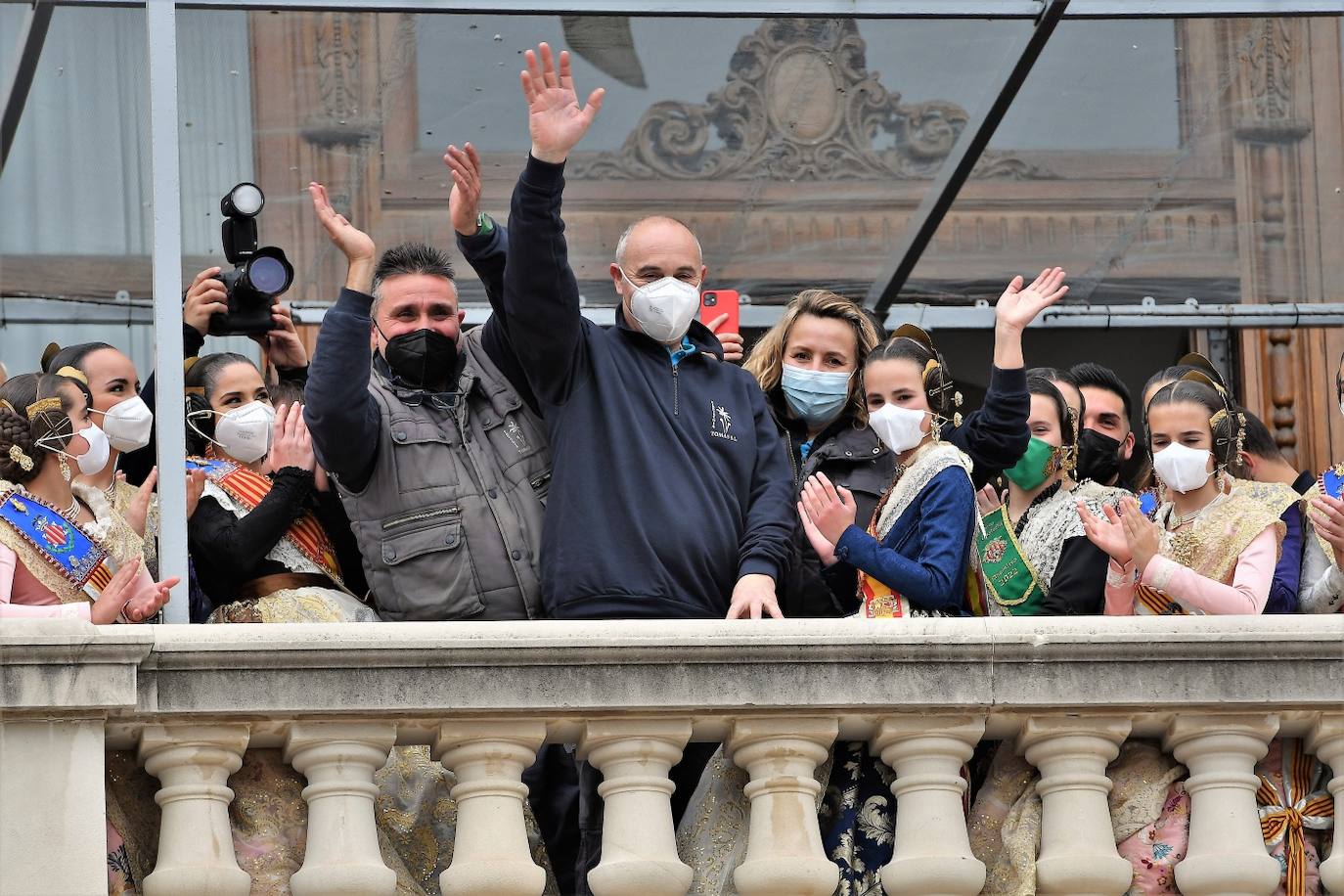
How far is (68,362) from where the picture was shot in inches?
263

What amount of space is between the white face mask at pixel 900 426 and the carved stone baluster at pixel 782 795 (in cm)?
110

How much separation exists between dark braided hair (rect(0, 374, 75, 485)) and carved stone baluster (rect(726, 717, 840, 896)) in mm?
1766

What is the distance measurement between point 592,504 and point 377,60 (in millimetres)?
2473

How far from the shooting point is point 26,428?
5926 mm

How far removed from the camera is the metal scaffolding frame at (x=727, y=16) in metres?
5.61

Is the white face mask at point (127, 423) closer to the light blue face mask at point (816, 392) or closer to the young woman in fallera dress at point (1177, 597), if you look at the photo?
the light blue face mask at point (816, 392)

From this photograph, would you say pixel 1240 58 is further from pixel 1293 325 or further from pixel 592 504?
pixel 592 504

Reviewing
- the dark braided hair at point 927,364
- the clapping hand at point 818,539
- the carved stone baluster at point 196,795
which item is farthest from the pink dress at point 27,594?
the dark braided hair at point 927,364

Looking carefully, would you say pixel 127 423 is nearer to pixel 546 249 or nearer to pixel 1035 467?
pixel 546 249

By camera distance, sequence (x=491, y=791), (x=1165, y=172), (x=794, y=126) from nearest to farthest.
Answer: (x=491, y=791) < (x=794, y=126) < (x=1165, y=172)

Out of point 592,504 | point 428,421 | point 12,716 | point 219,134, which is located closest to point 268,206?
point 219,134

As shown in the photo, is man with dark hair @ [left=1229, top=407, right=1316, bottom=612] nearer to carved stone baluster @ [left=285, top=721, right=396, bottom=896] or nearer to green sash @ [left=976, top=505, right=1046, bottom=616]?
green sash @ [left=976, top=505, right=1046, bottom=616]

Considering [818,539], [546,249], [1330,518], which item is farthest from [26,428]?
[1330,518]

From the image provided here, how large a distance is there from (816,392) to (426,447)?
1148 millimetres
